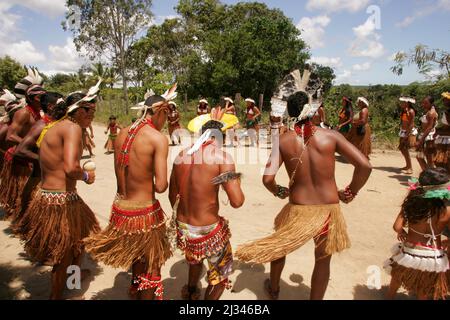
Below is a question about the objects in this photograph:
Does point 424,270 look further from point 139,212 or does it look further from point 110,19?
point 110,19

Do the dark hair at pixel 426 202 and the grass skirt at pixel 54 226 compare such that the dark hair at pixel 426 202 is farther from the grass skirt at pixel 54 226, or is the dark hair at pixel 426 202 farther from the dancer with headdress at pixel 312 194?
the grass skirt at pixel 54 226

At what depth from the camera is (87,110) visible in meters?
3.03

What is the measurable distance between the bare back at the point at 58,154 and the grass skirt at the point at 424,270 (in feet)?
9.75

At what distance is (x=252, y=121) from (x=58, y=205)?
925 centimetres

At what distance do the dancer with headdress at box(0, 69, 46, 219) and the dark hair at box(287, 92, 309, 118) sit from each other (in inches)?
128

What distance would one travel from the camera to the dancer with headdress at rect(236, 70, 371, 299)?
2.61m

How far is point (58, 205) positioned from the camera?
2949mm

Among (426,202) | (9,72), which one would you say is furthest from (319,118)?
(9,72)

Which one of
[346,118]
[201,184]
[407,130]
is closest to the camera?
[201,184]

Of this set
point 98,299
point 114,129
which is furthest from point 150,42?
point 98,299

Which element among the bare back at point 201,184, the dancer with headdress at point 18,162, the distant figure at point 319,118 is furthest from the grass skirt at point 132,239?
the dancer with headdress at point 18,162

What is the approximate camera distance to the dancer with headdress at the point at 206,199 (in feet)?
8.27

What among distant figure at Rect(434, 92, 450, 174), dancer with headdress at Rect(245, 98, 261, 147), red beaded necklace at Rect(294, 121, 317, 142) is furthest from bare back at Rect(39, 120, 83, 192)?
dancer with headdress at Rect(245, 98, 261, 147)
